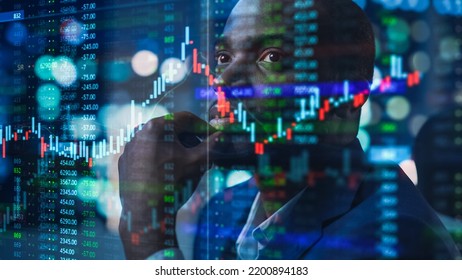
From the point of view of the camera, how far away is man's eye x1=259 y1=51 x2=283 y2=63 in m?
1.38

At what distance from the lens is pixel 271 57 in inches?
54.6

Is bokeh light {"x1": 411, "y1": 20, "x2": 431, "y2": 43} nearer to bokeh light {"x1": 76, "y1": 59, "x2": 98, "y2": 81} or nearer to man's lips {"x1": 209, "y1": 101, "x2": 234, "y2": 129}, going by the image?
man's lips {"x1": 209, "y1": 101, "x2": 234, "y2": 129}

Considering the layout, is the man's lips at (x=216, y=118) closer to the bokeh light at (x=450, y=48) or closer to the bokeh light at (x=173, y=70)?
the bokeh light at (x=173, y=70)

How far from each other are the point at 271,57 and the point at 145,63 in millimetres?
328

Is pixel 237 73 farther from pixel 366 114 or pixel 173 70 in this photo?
pixel 366 114

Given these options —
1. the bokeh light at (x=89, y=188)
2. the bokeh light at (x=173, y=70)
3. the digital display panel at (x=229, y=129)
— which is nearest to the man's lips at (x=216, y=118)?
the digital display panel at (x=229, y=129)

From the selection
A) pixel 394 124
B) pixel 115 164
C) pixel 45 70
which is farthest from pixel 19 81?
pixel 394 124

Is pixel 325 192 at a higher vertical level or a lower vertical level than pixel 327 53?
lower

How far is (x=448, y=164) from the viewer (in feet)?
4.25

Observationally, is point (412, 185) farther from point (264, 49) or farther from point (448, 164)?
point (264, 49)

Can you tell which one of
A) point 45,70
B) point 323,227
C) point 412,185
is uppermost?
point 45,70

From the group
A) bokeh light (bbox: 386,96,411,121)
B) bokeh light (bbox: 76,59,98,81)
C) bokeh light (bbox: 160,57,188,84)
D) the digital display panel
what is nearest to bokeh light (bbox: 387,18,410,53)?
the digital display panel

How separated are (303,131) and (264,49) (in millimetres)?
209

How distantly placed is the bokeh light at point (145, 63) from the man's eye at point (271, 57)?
28 cm
